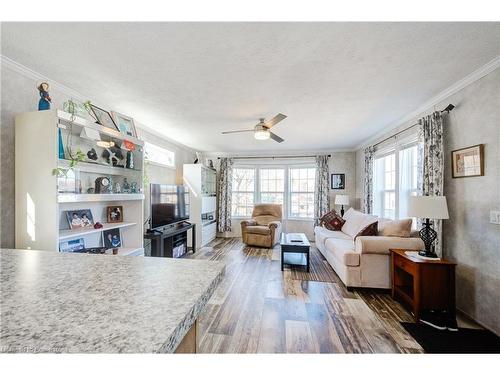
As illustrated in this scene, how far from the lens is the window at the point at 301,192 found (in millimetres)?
6098

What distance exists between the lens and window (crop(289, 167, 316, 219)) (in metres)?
6.10

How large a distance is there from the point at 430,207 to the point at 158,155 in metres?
4.39

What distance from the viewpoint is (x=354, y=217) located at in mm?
4316

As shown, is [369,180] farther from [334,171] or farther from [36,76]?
[36,76]

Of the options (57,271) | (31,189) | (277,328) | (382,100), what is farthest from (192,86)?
(277,328)

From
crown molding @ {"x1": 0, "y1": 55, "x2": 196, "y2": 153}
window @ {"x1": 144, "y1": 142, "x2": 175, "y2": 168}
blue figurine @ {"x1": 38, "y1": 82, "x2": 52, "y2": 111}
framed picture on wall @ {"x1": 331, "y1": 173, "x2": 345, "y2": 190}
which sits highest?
crown molding @ {"x1": 0, "y1": 55, "x2": 196, "y2": 153}

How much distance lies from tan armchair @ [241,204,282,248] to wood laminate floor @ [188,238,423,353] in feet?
4.98

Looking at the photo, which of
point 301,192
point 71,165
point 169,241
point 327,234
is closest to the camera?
point 71,165

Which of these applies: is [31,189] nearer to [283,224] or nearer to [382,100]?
[382,100]

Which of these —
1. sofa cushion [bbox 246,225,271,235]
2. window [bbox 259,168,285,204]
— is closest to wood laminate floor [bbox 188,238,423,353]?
sofa cushion [bbox 246,225,271,235]

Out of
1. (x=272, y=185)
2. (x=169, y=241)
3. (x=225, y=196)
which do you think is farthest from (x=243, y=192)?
(x=169, y=241)

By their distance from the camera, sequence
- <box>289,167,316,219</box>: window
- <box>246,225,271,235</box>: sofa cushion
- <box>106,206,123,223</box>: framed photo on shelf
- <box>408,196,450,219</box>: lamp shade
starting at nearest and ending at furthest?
1. <box>408,196,450,219</box>: lamp shade
2. <box>106,206,123,223</box>: framed photo on shelf
3. <box>246,225,271,235</box>: sofa cushion
4. <box>289,167,316,219</box>: window

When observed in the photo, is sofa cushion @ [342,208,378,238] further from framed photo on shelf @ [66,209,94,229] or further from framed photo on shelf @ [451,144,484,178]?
framed photo on shelf @ [66,209,94,229]

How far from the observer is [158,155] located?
443 centimetres
